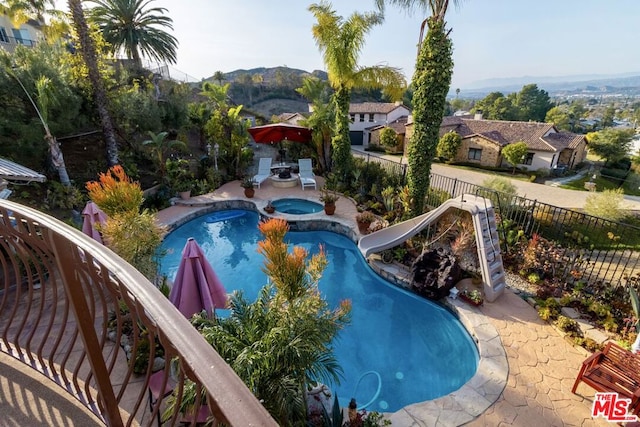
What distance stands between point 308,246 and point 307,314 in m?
7.46

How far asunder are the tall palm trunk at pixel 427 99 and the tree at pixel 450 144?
2340cm

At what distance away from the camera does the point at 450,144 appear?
31.4m

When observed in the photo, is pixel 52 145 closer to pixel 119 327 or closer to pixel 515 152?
pixel 119 327

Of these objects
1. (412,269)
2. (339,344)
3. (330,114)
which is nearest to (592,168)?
(330,114)

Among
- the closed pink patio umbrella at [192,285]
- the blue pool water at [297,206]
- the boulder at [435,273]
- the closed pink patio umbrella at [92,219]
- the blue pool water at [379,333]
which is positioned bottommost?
the blue pool water at [379,333]

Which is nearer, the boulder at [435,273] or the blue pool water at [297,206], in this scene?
the boulder at [435,273]

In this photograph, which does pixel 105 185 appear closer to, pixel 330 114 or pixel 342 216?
pixel 342 216

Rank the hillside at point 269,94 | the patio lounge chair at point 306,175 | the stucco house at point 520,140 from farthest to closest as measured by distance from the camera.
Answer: the hillside at point 269,94, the stucco house at point 520,140, the patio lounge chair at point 306,175

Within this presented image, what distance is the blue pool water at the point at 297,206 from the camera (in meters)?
14.4

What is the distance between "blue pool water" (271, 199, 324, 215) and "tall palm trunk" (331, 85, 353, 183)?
86.7 inches

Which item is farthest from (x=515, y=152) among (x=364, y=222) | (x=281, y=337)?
(x=281, y=337)

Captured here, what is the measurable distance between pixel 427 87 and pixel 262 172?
33.8 ft

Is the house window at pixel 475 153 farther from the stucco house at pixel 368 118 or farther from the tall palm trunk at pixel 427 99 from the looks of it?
the tall palm trunk at pixel 427 99

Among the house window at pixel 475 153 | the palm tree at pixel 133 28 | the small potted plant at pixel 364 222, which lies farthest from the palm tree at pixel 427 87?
the house window at pixel 475 153
